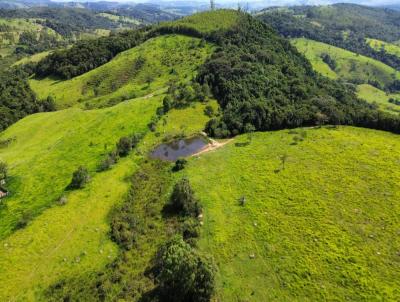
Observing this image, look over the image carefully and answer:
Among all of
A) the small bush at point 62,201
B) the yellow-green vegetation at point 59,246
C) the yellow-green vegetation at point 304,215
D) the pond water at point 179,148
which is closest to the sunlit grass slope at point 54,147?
the small bush at point 62,201

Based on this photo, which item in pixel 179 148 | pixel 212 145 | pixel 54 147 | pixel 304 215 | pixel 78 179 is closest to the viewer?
pixel 304 215

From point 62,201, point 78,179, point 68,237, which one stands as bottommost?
point 68,237

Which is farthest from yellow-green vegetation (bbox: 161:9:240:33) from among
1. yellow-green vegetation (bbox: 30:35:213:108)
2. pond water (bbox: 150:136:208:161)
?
pond water (bbox: 150:136:208:161)

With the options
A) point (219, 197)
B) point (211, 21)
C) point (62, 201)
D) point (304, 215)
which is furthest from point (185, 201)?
point (211, 21)

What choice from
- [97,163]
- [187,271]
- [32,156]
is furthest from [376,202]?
[32,156]

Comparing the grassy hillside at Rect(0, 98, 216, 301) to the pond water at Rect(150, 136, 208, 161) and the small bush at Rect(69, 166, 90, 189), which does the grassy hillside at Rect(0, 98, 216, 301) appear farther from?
the pond water at Rect(150, 136, 208, 161)

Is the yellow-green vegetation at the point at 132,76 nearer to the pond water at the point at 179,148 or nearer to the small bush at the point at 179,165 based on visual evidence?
the pond water at the point at 179,148

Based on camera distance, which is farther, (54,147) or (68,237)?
(54,147)

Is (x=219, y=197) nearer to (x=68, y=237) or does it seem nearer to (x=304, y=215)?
(x=304, y=215)
